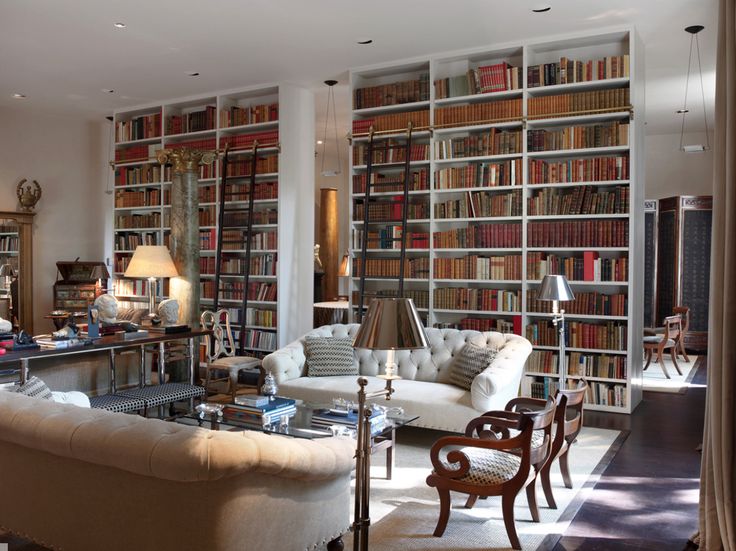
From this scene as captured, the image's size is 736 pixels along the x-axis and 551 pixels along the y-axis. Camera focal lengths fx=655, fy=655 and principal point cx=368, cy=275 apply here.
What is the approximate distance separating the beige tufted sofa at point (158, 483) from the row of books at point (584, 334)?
404 centimetres

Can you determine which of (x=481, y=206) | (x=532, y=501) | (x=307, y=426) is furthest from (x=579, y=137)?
(x=307, y=426)

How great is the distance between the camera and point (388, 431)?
4152 millimetres

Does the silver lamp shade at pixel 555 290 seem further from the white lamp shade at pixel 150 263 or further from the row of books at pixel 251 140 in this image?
the row of books at pixel 251 140

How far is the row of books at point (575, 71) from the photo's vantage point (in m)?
6.26

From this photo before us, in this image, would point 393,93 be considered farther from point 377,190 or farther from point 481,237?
point 481,237

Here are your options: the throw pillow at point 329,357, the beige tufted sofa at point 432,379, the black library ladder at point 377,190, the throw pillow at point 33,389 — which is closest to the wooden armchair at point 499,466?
the beige tufted sofa at point 432,379

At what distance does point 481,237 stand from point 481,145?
974 millimetres

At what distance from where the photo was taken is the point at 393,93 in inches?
293

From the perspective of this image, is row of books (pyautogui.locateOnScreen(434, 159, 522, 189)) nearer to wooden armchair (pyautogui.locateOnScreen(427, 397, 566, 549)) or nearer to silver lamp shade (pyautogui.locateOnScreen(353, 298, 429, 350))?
wooden armchair (pyautogui.locateOnScreen(427, 397, 566, 549))

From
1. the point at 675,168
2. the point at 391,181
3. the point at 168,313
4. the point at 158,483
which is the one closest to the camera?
the point at 158,483

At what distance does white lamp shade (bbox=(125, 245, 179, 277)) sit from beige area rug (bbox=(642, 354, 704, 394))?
5.64 meters

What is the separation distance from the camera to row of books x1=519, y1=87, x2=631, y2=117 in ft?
20.5

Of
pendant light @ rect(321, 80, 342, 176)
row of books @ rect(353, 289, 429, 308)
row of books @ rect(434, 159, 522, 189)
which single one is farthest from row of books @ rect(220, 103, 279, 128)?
row of books @ rect(353, 289, 429, 308)

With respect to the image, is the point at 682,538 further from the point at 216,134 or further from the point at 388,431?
the point at 216,134
